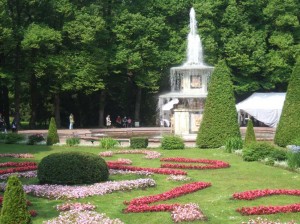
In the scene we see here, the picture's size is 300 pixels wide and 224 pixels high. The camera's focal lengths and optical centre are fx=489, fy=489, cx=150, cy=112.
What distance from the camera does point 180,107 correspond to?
101 feet

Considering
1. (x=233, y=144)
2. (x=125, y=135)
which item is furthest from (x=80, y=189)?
(x=125, y=135)

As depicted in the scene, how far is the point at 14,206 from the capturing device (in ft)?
24.6

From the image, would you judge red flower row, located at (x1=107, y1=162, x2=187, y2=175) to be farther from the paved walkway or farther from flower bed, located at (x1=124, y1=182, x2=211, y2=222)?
the paved walkway

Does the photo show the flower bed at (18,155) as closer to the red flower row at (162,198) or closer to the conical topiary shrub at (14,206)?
the red flower row at (162,198)

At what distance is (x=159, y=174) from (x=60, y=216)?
291 inches

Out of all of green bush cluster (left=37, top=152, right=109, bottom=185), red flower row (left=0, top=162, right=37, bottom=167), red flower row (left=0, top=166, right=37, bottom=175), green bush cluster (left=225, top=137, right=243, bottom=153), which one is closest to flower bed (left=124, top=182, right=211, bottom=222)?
green bush cluster (left=37, top=152, right=109, bottom=185)

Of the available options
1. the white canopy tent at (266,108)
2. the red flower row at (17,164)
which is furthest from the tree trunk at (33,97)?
the red flower row at (17,164)

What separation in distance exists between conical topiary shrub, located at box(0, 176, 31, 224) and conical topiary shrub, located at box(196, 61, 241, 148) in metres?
18.0

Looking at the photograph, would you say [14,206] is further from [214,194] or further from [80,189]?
[214,194]

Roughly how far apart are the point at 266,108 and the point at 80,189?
3139 centimetres

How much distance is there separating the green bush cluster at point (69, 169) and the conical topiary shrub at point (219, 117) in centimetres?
1141

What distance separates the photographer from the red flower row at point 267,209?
10766 millimetres

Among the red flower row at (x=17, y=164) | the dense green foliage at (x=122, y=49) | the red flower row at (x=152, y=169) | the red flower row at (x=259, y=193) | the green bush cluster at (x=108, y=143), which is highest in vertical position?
the dense green foliage at (x=122, y=49)

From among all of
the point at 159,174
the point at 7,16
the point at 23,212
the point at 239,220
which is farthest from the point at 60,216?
the point at 7,16
